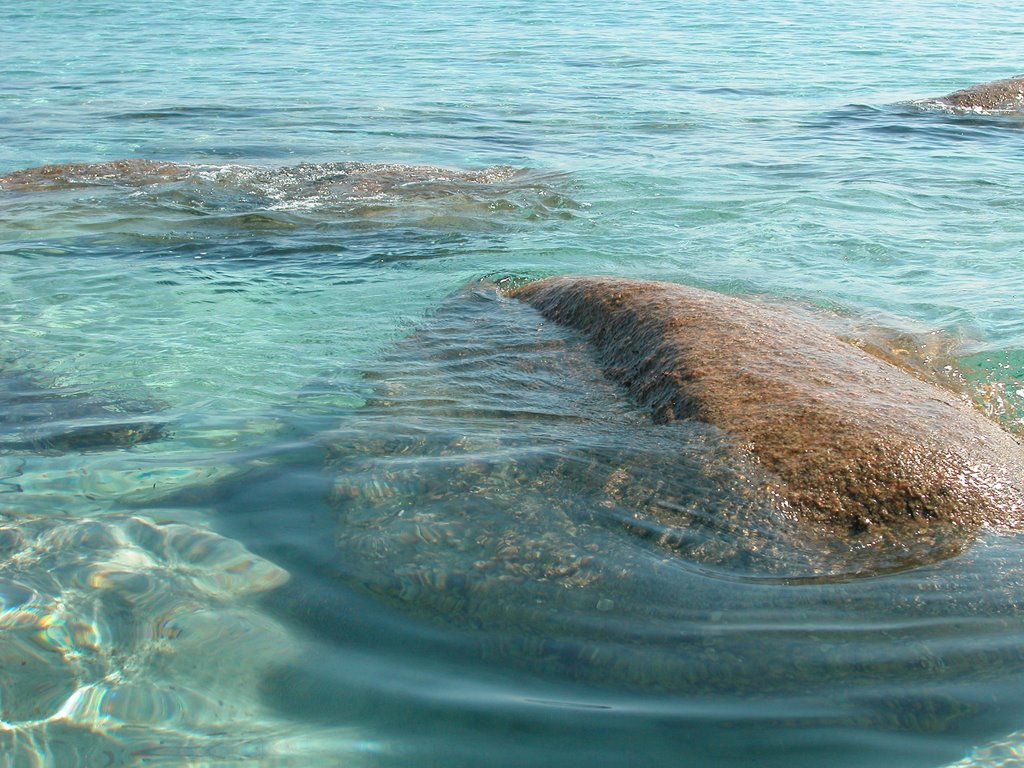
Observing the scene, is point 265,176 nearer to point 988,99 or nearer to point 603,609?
point 603,609

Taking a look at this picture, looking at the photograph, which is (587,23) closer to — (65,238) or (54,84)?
(54,84)

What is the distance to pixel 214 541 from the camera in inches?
148

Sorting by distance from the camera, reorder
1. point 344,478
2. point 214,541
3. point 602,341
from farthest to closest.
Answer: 1. point 602,341
2. point 344,478
3. point 214,541

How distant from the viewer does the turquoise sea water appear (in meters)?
2.79

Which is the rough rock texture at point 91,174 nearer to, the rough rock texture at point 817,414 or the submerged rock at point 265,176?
the submerged rock at point 265,176

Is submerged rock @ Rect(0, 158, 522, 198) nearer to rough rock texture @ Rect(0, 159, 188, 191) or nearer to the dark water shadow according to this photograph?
rough rock texture @ Rect(0, 159, 188, 191)

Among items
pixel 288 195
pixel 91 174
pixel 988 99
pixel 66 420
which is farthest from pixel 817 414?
pixel 988 99

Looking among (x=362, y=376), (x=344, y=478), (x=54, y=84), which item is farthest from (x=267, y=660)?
(x=54, y=84)

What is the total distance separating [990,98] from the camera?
1513 cm

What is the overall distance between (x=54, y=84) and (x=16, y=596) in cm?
1636

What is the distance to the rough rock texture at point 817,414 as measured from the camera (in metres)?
3.51

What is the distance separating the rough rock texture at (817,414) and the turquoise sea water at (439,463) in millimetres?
179

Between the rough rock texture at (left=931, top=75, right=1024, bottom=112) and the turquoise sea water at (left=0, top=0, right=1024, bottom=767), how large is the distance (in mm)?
1990

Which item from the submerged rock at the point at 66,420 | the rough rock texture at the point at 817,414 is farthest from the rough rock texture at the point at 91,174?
the rough rock texture at the point at 817,414
